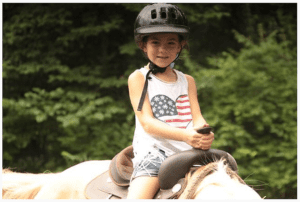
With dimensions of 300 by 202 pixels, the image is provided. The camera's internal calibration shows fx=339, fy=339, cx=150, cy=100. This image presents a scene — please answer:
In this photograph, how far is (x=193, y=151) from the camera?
2.05 meters

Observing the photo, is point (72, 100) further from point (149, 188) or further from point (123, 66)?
Answer: point (149, 188)

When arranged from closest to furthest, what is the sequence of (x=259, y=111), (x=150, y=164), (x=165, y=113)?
(x=150, y=164) → (x=165, y=113) → (x=259, y=111)

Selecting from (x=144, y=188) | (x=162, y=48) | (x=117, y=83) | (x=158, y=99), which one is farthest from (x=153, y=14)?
(x=117, y=83)

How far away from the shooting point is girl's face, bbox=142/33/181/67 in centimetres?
233

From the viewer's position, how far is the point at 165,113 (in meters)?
2.27

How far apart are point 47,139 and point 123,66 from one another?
2321mm

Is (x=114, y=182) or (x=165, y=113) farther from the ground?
(x=165, y=113)

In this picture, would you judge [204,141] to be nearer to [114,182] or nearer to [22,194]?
[114,182]

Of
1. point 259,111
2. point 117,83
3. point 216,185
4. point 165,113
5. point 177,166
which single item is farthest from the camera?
point 117,83

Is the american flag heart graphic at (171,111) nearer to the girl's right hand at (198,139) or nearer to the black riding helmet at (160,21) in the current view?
the girl's right hand at (198,139)

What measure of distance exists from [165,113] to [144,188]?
0.51 meters

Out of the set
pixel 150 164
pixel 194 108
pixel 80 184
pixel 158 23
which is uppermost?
pixel 158 23

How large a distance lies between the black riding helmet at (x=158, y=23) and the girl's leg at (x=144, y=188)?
456 millimetres

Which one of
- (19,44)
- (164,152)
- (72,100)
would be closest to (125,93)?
(72,100)
